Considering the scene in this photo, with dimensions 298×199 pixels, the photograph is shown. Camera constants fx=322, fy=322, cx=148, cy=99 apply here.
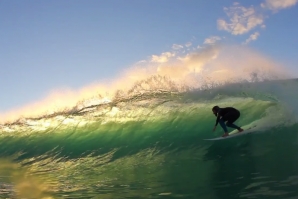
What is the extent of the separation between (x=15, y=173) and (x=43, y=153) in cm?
311

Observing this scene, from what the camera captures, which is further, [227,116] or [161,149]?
[161,149]

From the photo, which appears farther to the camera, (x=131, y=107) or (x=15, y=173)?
(x=131, y=107)

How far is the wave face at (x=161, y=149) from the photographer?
5.54m

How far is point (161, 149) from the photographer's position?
32.0 feet

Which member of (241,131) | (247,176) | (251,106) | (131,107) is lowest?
(247,176)

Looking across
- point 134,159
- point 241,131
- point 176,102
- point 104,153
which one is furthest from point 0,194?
point 176,102

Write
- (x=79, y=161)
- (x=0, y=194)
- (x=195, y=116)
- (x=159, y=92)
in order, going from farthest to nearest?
(x=159, y=92) < (x=195, y=116) < (x=79, y=161) < (x=0, y=194)

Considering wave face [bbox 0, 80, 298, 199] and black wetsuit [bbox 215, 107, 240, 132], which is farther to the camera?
black wetsuit [bbox 215, 107, 240, 132]

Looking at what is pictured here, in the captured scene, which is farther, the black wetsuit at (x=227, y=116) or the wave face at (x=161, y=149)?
the black wetsuit at (x=227, y=116)

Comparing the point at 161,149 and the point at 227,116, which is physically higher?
the point at 227,116

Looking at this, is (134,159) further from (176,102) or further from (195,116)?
(176,102)

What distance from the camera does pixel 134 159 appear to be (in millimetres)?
9219

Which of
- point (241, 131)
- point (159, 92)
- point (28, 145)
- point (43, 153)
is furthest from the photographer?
point (28, 145)

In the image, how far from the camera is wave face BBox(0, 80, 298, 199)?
18.2ft
